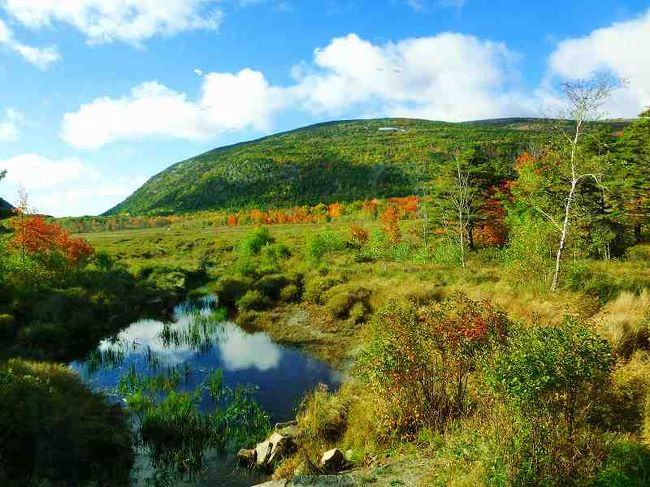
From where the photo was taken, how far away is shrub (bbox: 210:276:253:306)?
40.1 metres

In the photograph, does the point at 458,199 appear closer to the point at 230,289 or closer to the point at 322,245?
the point at 322,245

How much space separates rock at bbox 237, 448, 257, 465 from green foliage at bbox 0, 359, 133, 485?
326cm

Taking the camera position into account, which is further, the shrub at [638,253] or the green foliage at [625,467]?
the shrub at [638,253]

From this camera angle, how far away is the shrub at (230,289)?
40125mm

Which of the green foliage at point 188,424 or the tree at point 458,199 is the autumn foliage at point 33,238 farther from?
the tree at point 458,199

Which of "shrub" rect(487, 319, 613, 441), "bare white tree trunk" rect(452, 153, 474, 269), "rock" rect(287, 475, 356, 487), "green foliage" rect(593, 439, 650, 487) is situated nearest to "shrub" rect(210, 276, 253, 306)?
"bare white tree trunk" rect(452, 153, 474, 269)

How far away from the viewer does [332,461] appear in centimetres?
1211

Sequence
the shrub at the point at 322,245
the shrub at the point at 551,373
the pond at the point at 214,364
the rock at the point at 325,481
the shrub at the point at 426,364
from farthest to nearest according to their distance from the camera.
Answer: the shrub at the point at 322,245, the pond at the point at 214,364, the shrub at the point at 426,364, the rock at the point at 325,481, the shrub at the point at 551,373

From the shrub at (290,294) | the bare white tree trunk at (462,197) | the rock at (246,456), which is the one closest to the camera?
the rock at (246,456)

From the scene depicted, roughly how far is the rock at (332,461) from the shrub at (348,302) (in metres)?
18.6

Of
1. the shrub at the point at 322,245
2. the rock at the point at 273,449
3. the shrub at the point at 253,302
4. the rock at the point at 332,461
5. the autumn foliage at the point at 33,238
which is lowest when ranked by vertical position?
the rock at the point at 273,449

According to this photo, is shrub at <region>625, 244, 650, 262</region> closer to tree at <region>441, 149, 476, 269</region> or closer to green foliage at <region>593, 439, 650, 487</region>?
tree at <region>441, 149, 476, 269</region>

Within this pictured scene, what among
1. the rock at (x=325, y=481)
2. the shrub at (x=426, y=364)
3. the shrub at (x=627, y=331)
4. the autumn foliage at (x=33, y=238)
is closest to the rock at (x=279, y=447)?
the rock at (x=325, y=481)

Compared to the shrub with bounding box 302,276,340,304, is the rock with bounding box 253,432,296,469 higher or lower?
lower
